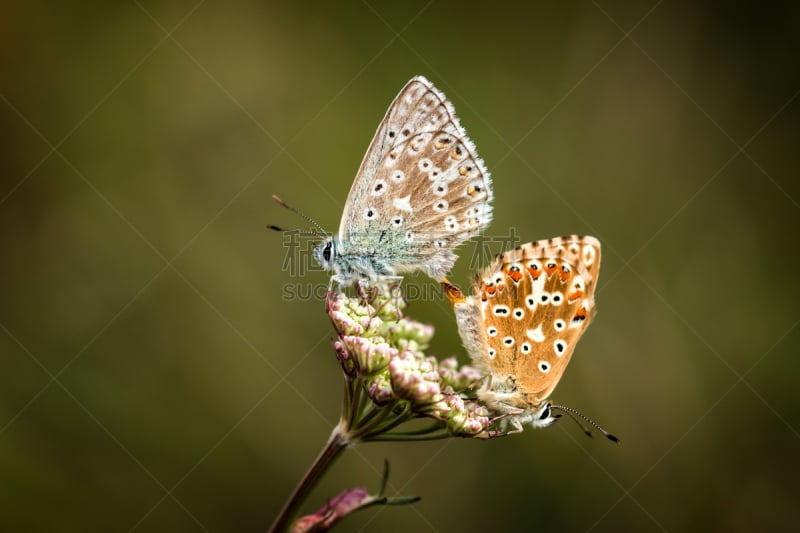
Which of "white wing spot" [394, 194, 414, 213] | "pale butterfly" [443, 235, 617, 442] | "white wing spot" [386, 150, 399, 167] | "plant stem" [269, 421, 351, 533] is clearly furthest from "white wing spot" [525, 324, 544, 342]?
"white wing spot" [386, 150, 399, 167]

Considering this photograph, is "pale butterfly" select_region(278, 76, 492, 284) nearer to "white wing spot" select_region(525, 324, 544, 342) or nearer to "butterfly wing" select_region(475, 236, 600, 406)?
"butterfly wing" select_region(475, 236, 600, 406)

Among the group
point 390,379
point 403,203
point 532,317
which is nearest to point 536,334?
point 532,317

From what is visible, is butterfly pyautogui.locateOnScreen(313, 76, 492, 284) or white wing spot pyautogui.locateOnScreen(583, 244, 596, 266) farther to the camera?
butterfly pyautogui.locateOnScreen(313, 76, 492, 284)

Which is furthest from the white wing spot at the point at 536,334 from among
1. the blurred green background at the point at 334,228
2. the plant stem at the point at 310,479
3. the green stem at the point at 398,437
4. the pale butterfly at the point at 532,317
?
the blurred green background at the point at 334,228

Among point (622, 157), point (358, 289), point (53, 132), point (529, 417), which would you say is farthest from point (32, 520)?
point (622, 157)

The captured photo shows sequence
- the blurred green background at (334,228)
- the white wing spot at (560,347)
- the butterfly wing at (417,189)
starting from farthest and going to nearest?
the blurred green background at (334,228)
the butterfly wing at (417,189)
the white wing spot at (560,347)

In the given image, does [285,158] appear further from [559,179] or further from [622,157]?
[622,157]

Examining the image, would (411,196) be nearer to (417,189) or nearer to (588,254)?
(417,189)

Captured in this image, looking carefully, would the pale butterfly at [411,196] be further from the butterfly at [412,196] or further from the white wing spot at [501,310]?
the white wing spot at [501,310]
